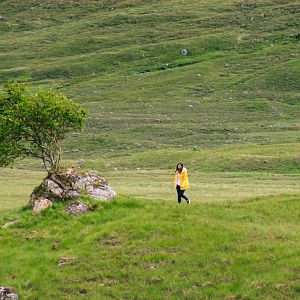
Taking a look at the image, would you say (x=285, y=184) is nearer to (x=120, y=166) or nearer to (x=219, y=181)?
(x=219, y=181)

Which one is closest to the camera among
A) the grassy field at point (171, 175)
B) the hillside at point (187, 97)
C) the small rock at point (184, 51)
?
the grassy field at point (171, 175)

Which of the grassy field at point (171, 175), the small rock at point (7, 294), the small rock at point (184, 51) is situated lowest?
the small rock at point (7, 294)

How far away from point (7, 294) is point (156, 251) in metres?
6.77

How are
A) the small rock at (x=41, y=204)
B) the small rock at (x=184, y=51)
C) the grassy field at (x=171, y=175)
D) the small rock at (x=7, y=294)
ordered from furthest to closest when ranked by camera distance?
the small rock at (x=184, y=51)
the small rock at (x=41, y=204)
the grassy field at (x=171, y=175)
the small rock at (x=7, y=294)

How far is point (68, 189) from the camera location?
37000mm

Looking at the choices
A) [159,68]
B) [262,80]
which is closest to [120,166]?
[262,80]

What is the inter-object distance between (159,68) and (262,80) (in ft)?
107

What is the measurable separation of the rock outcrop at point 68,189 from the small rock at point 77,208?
65cm

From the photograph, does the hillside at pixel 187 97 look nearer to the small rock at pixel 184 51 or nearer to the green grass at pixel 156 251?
the small rock at pixel 184 51

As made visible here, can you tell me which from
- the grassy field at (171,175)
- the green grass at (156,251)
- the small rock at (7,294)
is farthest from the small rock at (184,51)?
the small rock at (7,294)

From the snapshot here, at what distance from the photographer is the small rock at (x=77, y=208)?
118 ft

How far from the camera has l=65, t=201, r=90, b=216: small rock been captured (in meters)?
36.0

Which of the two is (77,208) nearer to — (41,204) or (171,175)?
(41,204)

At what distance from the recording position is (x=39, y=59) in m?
198
